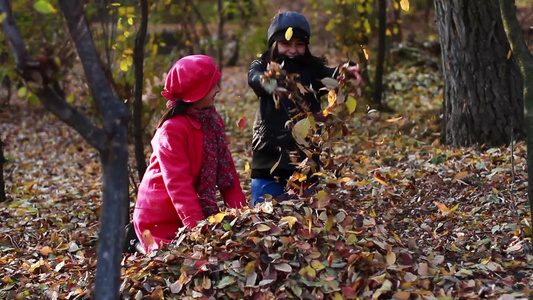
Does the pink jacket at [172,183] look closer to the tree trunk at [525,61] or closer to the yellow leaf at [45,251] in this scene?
the yellow leaf at [45,251]

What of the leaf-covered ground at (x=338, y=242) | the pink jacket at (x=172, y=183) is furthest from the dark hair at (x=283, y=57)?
the pink jacket at (x=172, y=183)

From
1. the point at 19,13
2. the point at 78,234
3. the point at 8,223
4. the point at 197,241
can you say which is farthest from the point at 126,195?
the point at 19,13

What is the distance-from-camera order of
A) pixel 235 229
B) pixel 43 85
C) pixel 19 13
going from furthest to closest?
pixel 19 13, pixel 235 229, pixel 43 85

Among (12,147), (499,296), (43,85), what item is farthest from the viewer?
(12,147)

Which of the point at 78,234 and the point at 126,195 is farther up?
the point at 126,195

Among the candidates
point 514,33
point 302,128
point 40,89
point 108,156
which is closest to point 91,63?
point 40,89

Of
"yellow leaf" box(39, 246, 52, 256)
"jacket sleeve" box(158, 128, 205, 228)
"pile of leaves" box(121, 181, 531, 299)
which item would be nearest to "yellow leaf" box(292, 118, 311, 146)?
"pile of leaves" box(121, 181, 531, 299)

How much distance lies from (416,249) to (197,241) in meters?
1.04

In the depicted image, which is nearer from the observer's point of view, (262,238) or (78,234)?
(262,238)

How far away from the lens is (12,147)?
26.5 ft

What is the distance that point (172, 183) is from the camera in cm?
351

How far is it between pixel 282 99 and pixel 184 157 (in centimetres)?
70

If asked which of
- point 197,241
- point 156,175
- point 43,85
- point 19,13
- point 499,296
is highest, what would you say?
point 19,13

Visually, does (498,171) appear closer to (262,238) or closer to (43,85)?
(262,238)
